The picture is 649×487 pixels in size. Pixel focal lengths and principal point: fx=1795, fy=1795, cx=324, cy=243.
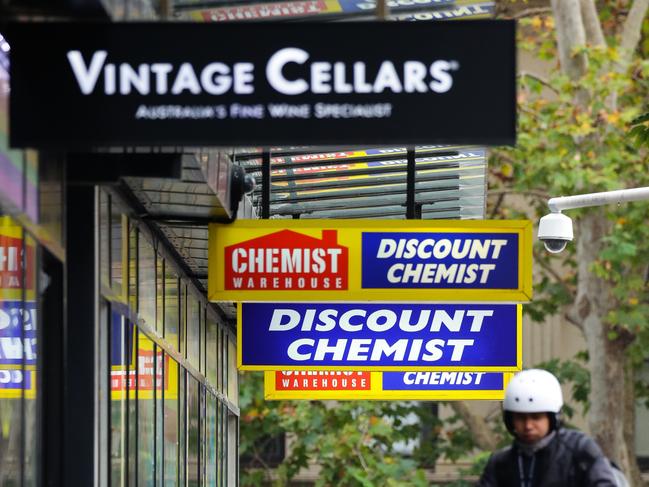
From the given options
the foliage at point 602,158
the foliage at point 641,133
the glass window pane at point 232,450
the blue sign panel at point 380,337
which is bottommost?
the glass window pane at point 232,450

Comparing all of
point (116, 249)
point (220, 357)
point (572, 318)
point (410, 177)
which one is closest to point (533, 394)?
point (116, 249)

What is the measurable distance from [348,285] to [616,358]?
1455 cm

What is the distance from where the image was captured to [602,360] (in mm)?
27516

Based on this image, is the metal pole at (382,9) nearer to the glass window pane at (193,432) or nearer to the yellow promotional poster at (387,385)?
the yellow promotional poster at (387,385)

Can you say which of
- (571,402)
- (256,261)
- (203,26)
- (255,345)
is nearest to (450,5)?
(203,26)

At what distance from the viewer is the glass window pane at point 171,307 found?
49.2 feet

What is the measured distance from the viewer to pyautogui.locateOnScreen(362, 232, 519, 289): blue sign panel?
13734mm

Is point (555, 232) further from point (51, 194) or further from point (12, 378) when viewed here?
point (12, 378)

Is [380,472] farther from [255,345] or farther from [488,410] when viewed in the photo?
[488,410]

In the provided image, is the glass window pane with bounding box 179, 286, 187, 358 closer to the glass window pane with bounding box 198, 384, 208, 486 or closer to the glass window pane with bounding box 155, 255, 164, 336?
the glass window pane with bounding box 155, 255, 164, 336

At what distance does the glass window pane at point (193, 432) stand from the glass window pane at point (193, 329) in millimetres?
219

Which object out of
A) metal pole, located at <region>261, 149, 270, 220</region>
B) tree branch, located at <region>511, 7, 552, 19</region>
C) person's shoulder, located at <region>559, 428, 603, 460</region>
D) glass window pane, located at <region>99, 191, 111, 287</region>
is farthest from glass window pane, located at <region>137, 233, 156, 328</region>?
tree branch, located at <region>511, 7, 552, 19</region>

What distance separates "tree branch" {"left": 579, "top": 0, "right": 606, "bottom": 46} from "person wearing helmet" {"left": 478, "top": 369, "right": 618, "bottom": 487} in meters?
19.6

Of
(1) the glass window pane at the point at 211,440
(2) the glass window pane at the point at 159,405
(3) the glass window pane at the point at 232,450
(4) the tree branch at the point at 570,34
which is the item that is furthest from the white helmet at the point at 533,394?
(4) the tree branch at the point at 570,34
